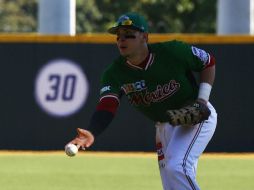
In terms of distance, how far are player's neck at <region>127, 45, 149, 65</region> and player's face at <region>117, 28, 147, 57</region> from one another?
106 millimetres

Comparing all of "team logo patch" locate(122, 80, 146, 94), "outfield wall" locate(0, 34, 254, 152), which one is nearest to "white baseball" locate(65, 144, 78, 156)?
"team logo patch" locate(122, 80, 146, 94)

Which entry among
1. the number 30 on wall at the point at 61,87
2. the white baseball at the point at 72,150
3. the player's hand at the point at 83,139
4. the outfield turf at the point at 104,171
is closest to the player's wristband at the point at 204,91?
the player's hand at the point at 83,139

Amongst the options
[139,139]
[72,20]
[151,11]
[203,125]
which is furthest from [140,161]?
[151,11]

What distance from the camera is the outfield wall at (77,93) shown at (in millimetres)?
14531

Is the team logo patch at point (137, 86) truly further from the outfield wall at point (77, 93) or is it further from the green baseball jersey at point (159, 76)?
the outfield wall at point (77, 93)

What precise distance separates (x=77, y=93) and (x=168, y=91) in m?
7.84

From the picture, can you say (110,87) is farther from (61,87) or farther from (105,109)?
(61,87)

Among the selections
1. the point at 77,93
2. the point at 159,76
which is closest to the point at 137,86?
the point at 159,76

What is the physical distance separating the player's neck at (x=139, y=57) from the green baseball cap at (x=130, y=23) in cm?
21

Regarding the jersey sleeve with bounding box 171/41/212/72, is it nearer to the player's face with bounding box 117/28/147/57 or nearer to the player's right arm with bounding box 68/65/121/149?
the player's face with bounding box 117/28/147/57

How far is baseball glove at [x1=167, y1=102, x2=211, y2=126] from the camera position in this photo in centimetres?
661

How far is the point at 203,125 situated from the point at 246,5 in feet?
33.7

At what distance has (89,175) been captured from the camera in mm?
11094

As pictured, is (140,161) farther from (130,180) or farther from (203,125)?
(203,125)
